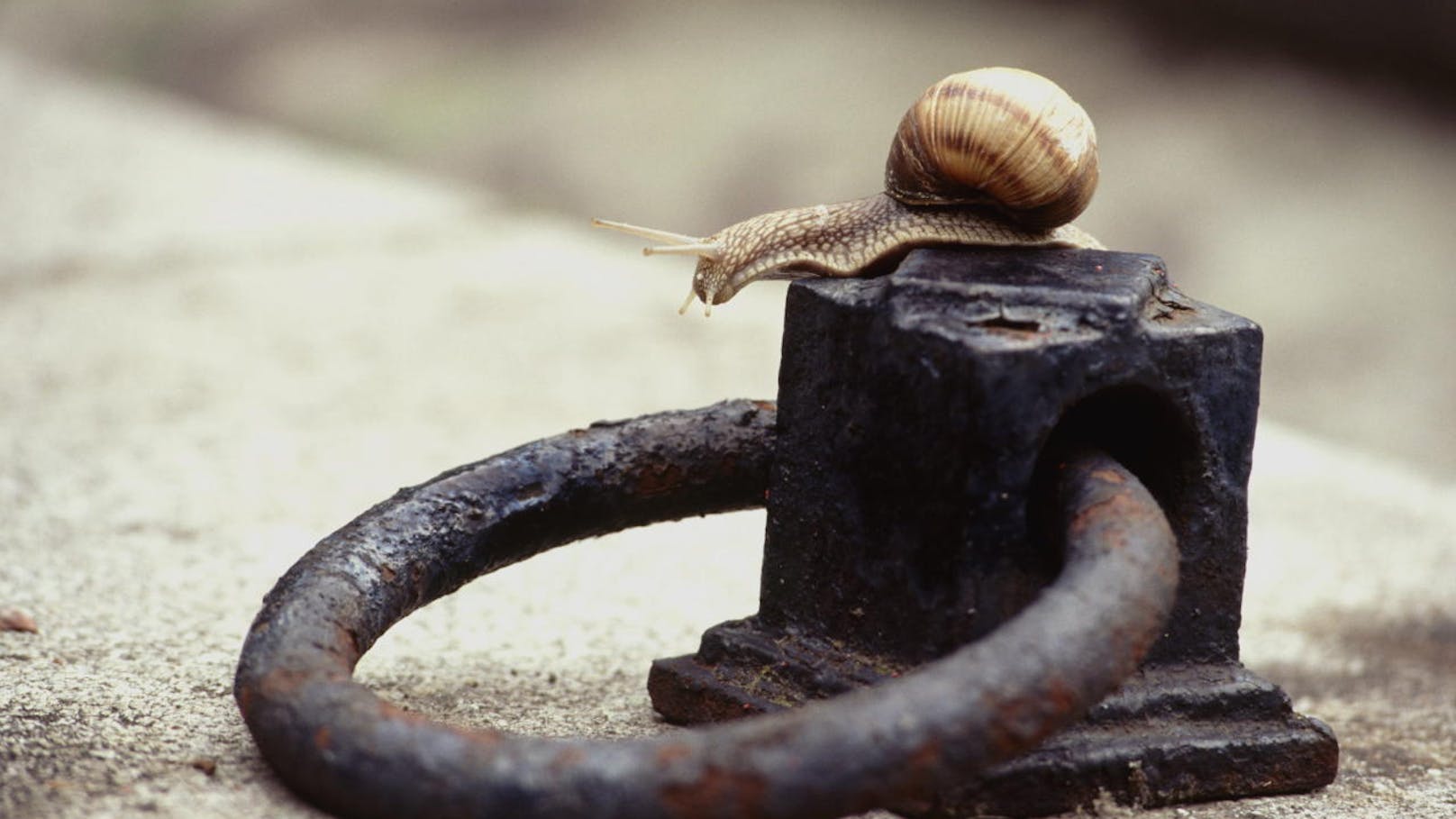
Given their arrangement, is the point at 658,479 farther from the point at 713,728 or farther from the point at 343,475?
the point at 343,475

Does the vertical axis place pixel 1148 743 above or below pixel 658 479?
below

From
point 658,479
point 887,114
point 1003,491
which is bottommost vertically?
point 658,479

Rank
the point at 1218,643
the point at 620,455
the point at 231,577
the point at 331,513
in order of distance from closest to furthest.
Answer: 1. the point at 1218,643
2. the point at 620,455
3. the point at 231,577
4. the point at 331,513

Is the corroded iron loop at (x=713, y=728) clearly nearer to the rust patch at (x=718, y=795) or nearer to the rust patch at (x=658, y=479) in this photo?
the rust patch at (x=718, y=795)

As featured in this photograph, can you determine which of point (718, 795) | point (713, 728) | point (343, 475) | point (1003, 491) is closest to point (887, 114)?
point (343, 475)

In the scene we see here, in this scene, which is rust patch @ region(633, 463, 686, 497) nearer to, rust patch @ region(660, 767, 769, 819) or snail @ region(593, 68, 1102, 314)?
snail @ region(593, 68, 1102, 314)

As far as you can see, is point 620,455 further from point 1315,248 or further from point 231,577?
point 1315,248

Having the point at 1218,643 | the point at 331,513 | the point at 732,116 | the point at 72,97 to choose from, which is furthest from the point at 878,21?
the point at 1218,643
